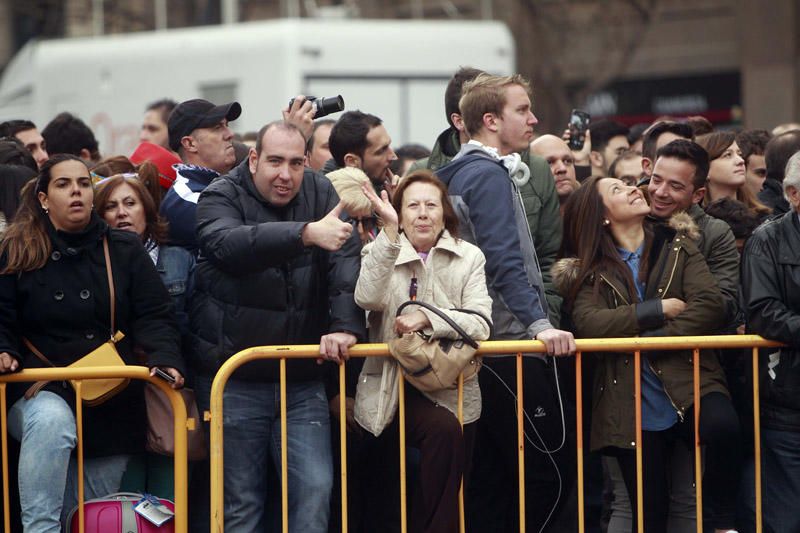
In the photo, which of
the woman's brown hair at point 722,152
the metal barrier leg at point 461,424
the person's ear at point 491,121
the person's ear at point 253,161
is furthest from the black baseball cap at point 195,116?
the woman's brown hair at point 722,152

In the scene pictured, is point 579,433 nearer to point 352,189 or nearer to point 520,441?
point 520,441

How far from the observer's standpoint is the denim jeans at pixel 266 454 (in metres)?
5.88

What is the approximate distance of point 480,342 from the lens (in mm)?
5891

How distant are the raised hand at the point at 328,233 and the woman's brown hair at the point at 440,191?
0.56 m

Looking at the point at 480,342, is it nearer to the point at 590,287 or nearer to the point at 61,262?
the point at 590,287

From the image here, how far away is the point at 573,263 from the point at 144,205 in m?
2.18

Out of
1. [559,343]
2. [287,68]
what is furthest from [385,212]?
[287,68]

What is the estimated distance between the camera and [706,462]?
20.1ft

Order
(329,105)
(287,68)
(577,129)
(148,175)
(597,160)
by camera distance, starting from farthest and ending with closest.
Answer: (287,68) < (597,160) < (577,129) < (148,175) < (329,105)

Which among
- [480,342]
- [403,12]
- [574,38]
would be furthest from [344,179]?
[403,12]

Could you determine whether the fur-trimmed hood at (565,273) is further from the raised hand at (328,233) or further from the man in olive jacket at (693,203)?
the raised hand at (328,233)

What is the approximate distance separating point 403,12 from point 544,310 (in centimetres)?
1742

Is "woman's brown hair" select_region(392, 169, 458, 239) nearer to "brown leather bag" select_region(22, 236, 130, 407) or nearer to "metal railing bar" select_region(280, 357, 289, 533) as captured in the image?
"metal railing bar" select_region(280, 357, 289, 533)

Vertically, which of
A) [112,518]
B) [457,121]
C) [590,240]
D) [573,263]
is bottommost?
[112,518]
